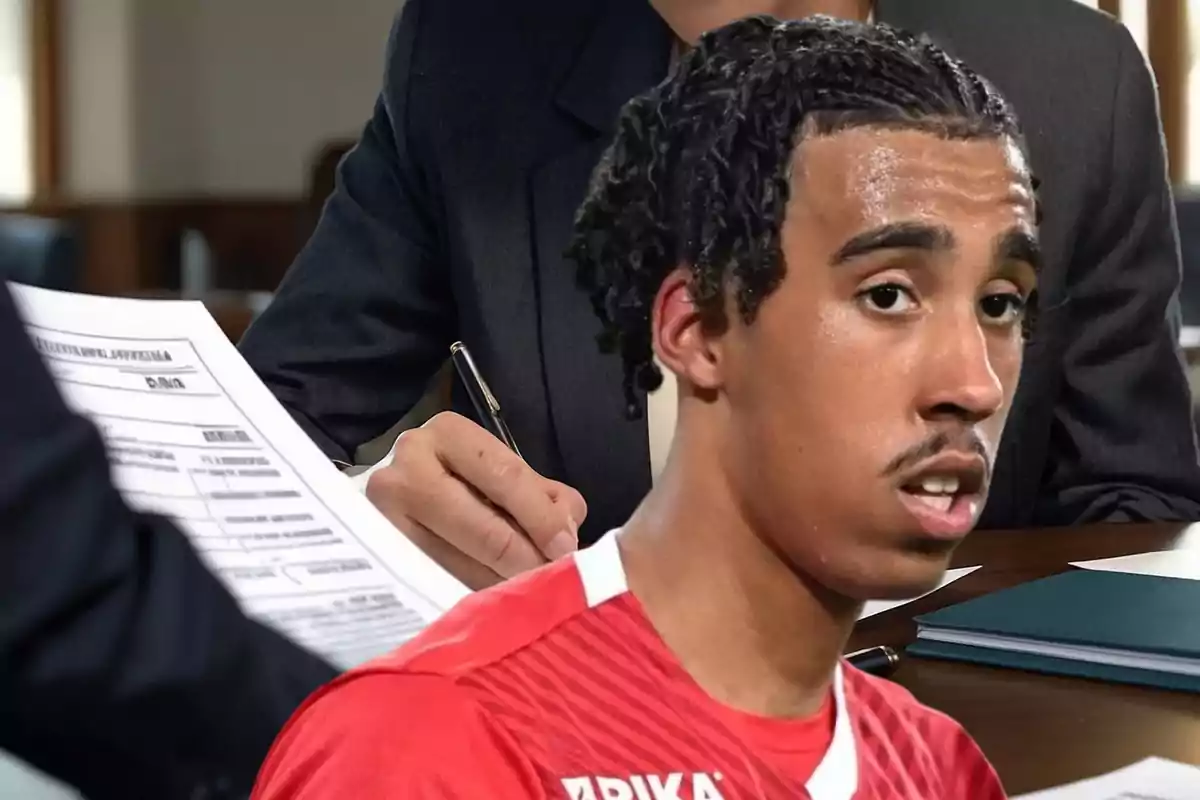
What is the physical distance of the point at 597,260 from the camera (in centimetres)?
49

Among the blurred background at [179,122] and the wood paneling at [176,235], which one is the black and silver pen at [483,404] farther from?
the wood paneling at [176,235]

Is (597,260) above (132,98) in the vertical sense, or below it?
above

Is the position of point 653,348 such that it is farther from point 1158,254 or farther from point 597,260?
point 1158,254

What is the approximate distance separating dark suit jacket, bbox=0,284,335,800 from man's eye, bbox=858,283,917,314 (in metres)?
0.20

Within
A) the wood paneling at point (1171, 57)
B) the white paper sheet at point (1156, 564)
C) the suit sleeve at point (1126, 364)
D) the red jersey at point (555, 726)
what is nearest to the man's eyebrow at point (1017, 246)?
the red jersey at point (555, 726)

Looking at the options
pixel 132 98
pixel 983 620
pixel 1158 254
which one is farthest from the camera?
pixel 132 98

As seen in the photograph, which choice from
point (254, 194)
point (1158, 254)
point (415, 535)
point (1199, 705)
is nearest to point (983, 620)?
point (1199, 705)

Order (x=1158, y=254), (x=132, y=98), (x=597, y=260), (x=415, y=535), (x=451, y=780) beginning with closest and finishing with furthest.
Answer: (x=451, y=780) < (x=597, y=260) < (x=415, y=535) < (x=1158, y=254) < (x=132, y=98)

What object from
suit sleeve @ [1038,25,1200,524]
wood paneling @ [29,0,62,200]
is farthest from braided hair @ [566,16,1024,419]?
wood paneling @ [29,0,62,200]

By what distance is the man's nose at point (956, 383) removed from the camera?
16.2 inches

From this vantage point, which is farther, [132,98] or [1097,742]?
[132,98]

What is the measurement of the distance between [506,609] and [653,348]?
0.32 ft

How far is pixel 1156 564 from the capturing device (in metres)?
0.95

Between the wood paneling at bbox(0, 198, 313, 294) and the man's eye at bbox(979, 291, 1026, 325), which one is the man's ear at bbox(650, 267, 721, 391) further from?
the wood paneling at bbox(0, 198, 313, 294)
